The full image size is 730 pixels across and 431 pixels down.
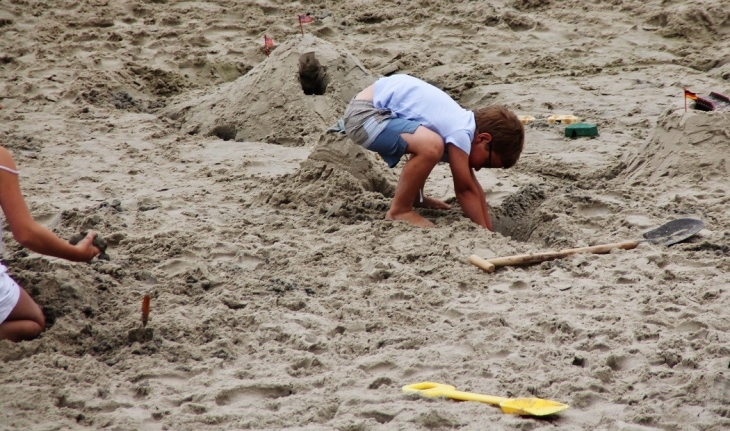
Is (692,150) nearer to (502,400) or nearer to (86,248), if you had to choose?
(502,400)

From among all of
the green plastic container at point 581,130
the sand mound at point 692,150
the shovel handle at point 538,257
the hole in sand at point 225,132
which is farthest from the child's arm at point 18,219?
the green plastic container at point 581,130

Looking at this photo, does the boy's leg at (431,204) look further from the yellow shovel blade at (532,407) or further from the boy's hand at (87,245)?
the yellow shovel blade at (532,407)

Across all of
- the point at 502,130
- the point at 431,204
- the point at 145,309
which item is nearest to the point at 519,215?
the point at 431,204

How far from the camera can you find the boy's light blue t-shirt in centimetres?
382

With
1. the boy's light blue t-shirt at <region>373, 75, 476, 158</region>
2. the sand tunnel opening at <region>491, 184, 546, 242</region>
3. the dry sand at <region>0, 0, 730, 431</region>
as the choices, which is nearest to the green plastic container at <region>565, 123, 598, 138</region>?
the dry sand at <region>0, 0, 730, 431</region>

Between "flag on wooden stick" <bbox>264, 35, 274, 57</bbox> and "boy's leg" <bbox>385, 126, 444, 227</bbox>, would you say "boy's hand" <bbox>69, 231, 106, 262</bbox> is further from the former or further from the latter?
"flag on wooden stick" <bbox>264, 35, 274, 57</bbox>

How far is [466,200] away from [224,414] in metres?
1.81

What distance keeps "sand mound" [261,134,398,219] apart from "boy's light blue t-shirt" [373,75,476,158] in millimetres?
441

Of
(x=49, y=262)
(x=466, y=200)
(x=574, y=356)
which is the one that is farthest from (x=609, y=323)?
(x=49, y=262)

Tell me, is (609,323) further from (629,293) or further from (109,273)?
(109,273)

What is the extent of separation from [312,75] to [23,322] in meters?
3.24

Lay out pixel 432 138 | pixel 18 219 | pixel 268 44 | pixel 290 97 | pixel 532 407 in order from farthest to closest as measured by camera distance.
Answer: pixel 268 44 < pixel 290 97 < pixel 432 138 < pixel 18 219 < pixel 532 407

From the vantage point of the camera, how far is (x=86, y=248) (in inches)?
110

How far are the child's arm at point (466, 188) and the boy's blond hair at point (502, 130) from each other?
0.15 metres
